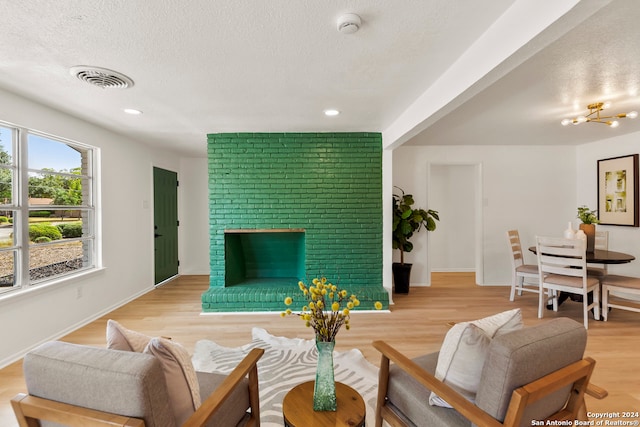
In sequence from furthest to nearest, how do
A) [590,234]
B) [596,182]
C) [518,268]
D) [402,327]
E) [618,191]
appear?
[596,182]
[618,191]
[518,268]
[590,234]
[402,327]

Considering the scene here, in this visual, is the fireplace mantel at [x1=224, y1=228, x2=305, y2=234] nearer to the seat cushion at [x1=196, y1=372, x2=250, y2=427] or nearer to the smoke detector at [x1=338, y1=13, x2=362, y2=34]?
the seat cushion at [x1=196, y1=372, x2=250, y2=427]

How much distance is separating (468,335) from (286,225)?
2958 millimetres

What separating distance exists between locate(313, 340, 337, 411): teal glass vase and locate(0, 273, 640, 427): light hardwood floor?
1303mm

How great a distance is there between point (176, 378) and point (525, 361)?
4.35 feet

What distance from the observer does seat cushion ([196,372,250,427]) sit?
1.33m

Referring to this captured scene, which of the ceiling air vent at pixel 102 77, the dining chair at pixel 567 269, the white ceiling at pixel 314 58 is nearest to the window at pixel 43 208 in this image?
the white ceiling at pixel 314 58

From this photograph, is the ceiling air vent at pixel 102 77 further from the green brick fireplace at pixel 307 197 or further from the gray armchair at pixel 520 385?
the gray armchair at pixel 520 385

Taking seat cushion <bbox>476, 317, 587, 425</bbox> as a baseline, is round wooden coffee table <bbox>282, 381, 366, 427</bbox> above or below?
below

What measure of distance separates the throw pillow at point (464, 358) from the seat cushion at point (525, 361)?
0.09 meters

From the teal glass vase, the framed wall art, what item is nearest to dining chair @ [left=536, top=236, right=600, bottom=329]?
the framed wall art

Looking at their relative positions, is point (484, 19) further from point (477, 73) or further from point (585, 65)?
point (585, 65)

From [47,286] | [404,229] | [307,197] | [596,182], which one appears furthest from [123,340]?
[596,182]

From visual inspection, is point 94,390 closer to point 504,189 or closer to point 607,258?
point 607,258

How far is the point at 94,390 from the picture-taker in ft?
3.22
